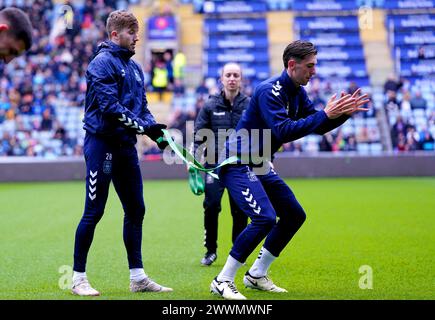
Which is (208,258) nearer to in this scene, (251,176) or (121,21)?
(251,176)

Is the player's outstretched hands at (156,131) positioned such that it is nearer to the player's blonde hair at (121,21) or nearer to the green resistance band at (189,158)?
the green resistance band at (189,158)

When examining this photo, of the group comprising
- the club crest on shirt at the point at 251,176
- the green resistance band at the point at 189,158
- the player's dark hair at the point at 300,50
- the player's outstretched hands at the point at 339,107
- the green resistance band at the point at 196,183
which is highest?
the player's dark hair at the point at 300,50

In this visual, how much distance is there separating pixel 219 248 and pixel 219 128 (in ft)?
6.02

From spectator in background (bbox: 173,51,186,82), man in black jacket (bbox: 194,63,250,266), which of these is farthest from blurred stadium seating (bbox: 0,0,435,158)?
man in black jacket (bbox: 194,63,250,266)

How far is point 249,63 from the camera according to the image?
109ft

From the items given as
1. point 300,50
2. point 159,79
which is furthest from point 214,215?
point 159,79

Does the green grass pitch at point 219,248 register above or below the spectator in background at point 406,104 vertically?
below

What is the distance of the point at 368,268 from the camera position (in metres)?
9.20

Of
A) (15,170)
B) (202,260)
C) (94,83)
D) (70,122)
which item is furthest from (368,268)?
(70,122)

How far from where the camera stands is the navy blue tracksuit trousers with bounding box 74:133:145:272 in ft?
25.1

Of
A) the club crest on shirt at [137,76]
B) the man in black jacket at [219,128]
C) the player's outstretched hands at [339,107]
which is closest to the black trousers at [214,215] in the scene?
the man in black jacket at [219,128]

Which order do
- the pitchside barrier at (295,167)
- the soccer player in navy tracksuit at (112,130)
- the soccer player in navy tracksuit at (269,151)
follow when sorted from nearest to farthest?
the soccer player in navy tracksuit at (269,151)
the soccer player in navy tracksuit at (112,130)
the pitchside barrier at (295,167)

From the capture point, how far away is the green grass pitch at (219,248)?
26.5 feet

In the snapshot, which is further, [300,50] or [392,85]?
[392,85]
